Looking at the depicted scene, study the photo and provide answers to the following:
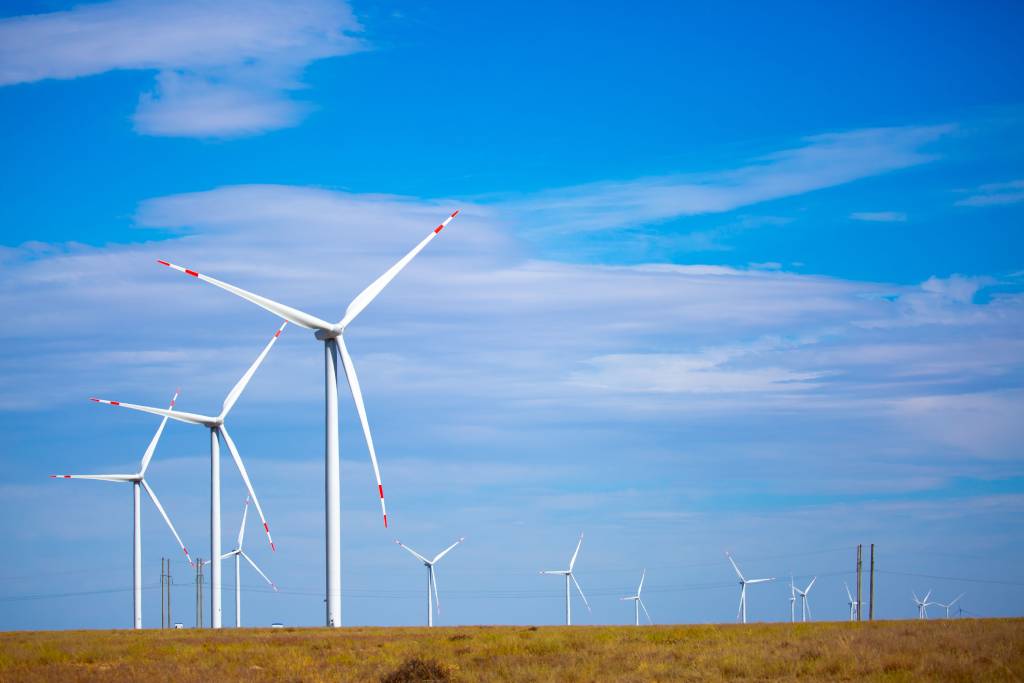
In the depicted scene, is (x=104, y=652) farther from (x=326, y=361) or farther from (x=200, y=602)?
(x=200, y=602)

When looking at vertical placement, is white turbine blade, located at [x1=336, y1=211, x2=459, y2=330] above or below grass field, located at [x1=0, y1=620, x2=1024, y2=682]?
above

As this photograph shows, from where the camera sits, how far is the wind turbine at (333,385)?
215 ft

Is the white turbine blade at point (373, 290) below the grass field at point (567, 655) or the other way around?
the other way around

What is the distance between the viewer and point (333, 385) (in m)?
69.9

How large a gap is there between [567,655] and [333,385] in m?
29.5

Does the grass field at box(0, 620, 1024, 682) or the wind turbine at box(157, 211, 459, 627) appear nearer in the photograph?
the grass field at box(0, 620, 1024, 682)

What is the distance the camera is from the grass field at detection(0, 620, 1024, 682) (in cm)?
3747

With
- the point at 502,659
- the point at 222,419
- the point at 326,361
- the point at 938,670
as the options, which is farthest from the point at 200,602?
the point at 938,670

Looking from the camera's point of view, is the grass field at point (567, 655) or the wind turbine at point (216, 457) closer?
the grass field at point (567, 655)

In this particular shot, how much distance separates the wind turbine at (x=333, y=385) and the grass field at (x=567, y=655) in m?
7.98

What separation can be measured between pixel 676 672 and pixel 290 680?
495 inches

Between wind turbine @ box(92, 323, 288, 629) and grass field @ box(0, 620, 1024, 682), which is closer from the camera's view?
grass field @ box(0, 620, 1024, 682)

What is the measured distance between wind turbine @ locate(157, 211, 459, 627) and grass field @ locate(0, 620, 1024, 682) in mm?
7980

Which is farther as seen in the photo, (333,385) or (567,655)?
(333,385)
